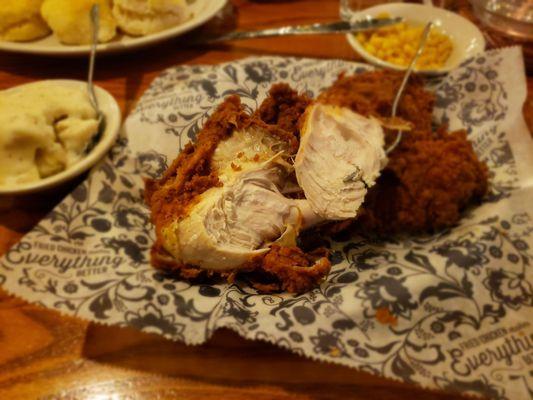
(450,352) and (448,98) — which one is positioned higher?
(448,98)

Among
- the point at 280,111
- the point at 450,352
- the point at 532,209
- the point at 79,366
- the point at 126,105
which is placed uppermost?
the point at 280,111

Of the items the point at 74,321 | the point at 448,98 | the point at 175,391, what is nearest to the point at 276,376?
the point at 175,391

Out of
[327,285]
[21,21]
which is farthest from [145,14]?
[327,285]

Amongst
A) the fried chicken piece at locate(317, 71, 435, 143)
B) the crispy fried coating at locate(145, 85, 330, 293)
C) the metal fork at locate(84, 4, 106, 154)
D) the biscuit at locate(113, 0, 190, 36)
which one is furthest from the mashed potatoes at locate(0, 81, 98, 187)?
the fried chicken piece at locate(317, 71, 435, 143)

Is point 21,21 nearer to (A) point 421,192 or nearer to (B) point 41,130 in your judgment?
(B) point 41,130

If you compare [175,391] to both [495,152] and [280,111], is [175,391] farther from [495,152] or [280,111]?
[495,152]

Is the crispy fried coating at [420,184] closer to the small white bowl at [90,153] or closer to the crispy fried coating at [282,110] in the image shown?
the crispy fried coating at [282,110]

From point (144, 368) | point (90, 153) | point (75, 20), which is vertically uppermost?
point (75, 20)
